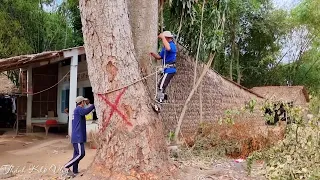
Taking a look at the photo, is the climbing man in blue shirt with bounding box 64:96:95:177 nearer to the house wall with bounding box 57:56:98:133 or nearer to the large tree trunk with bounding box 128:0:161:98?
the large tree trunk with bounding box 128:0:161:98

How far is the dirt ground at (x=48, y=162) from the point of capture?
5410 mm

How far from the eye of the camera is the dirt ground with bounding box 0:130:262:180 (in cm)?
541

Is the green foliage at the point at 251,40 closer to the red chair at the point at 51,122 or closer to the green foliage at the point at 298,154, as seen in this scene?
the red chair at the point at 51,122

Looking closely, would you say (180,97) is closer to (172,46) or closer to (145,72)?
(172,46)

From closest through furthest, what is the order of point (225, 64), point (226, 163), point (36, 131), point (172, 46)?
point (172, 46), point (226, 163), point (36, 131), point (225, 64)

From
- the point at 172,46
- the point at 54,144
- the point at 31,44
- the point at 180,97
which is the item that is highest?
the point at 31,44

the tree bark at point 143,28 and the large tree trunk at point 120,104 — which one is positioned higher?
the tree bark at point 143,28

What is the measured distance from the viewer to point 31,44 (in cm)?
1420

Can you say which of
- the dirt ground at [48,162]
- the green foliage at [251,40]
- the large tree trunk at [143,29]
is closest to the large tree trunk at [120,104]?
the large tree trunk at [143,29]

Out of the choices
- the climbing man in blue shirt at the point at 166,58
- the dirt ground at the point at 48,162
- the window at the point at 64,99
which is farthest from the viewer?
the window at the point at 64,99

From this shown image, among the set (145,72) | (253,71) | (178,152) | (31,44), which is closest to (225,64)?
(253,71)

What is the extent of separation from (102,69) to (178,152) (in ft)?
8.78

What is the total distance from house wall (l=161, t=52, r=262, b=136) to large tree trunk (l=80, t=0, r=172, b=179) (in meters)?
4.84

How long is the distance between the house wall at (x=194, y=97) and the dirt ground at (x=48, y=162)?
2311mm
